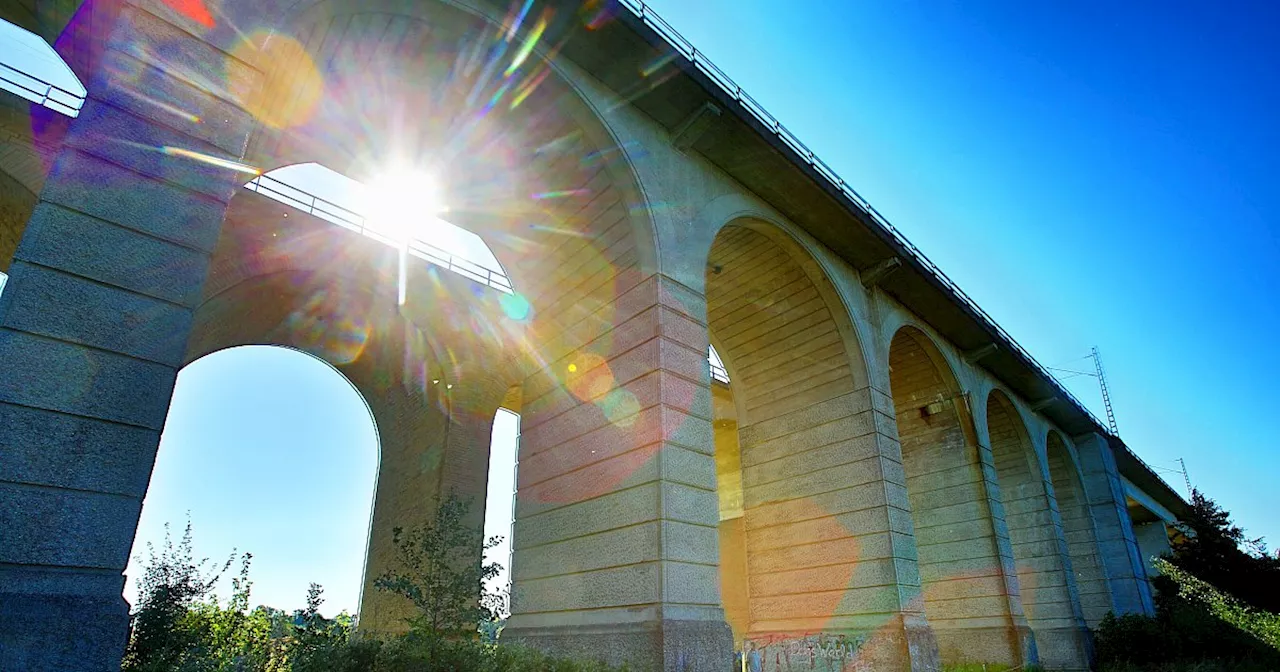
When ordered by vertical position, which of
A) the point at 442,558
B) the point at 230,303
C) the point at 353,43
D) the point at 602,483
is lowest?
the point at 442,558

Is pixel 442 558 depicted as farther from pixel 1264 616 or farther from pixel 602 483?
pixel 1264 616

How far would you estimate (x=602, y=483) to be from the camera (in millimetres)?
12289

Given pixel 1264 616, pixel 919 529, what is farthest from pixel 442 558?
pixel 1264 616

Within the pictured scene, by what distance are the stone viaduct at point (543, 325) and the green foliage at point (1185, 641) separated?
116 cm

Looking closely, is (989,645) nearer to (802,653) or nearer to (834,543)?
(834,543)

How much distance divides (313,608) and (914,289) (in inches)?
709

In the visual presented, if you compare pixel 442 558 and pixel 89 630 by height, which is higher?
pixel 442 558

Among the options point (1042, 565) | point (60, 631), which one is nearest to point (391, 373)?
point (60, 631)

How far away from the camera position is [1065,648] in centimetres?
2506

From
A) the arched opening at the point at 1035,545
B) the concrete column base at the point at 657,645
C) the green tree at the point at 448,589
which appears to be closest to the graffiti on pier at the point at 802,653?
the concrete column base at the point at 657,645

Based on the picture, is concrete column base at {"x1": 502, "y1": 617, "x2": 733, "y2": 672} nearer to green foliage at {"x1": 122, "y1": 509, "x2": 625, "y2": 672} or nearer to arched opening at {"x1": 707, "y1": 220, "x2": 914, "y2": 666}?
green foliage at {"x1": 122, "y1": 509, "x2": 625, "y2": 672}

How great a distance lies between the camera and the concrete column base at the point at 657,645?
9.88 m

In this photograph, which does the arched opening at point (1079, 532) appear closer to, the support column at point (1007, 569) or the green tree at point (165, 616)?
the support column at point (1007, 569)

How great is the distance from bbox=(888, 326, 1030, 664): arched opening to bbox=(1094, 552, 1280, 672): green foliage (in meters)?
4.81
